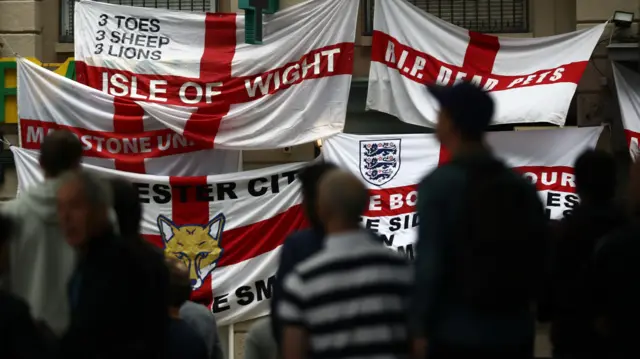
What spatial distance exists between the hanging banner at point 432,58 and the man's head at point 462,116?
273 inches

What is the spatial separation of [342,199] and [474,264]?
1.94 feet

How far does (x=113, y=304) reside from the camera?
16.5ft

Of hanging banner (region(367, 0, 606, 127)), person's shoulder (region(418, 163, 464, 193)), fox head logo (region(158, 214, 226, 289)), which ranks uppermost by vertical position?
hanging banner (region(367, 0, 606, 127))

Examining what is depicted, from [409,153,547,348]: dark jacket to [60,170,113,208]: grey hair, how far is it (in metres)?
1.52

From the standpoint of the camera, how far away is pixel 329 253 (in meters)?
4.70

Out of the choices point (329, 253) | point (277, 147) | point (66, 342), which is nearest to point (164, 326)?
point (66, 342)

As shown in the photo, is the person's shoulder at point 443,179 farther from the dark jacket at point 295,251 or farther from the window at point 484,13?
the window at point 484,13

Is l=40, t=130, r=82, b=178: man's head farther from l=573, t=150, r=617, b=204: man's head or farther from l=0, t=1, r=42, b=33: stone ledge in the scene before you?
l=0, t=1, r=42, b=33: stone ledge

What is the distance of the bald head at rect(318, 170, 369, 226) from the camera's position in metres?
4.71

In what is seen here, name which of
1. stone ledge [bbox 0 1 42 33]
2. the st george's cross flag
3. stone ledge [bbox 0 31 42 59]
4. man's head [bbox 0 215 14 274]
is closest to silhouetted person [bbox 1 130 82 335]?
man's head [bbox 0 215 14 274]

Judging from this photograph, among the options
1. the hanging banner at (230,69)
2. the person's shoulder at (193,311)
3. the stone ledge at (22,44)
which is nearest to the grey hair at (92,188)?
the person's shoulder at (193,311)

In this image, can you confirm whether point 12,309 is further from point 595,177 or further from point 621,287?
point 595,177

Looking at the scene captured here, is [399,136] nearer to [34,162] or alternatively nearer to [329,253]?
[34,162]

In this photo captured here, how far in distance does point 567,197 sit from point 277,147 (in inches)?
116
